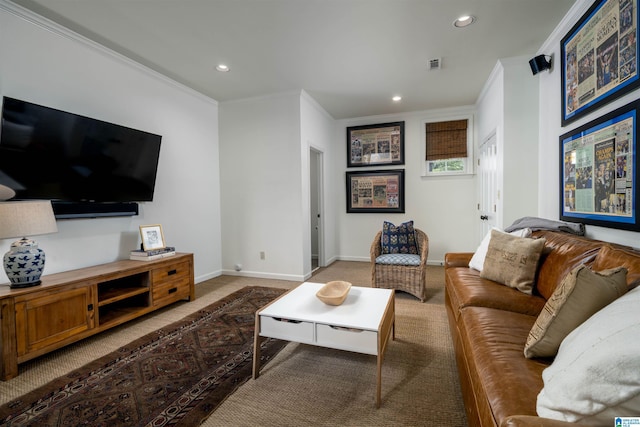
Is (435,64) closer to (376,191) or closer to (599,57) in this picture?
(599,57)

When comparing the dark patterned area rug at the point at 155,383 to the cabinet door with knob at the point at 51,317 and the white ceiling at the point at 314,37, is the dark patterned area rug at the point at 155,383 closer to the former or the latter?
the cabinet door with knob at the point at 51,317

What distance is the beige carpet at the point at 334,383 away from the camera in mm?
1477

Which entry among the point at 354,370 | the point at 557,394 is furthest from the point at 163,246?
the point at 557,394

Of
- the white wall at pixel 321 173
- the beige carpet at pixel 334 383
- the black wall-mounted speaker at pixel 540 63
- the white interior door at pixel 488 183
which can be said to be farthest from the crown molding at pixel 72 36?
the white interior door at pixel 488 183

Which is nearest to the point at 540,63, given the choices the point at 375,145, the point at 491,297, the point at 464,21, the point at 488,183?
the point at 464,21

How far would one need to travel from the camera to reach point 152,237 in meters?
3.09

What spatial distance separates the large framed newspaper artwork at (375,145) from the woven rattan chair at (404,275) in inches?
81.1

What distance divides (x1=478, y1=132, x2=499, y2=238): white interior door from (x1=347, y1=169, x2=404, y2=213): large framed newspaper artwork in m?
1.24

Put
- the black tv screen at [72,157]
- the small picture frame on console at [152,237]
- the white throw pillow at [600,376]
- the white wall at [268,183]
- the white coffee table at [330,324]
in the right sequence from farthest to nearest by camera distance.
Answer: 1. the white wall at [268,183]
2. the small picture frame on console at [152,237]
3. the black tv screen at [72,157]
4. the white coffee table at [330,324]
5. the white throw pillow at [600,376]

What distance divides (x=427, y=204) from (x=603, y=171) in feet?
9.73

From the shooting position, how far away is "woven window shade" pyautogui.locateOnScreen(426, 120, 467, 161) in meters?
4.67

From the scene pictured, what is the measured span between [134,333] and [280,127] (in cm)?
296

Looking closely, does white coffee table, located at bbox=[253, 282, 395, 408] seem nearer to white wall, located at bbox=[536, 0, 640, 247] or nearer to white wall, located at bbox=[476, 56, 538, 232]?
white wall, located at bbox=[536, 0, 640, 247]

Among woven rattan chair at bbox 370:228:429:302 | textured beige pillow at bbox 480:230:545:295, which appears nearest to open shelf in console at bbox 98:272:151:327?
woven rattan chair at bbox 370:228:429:302
